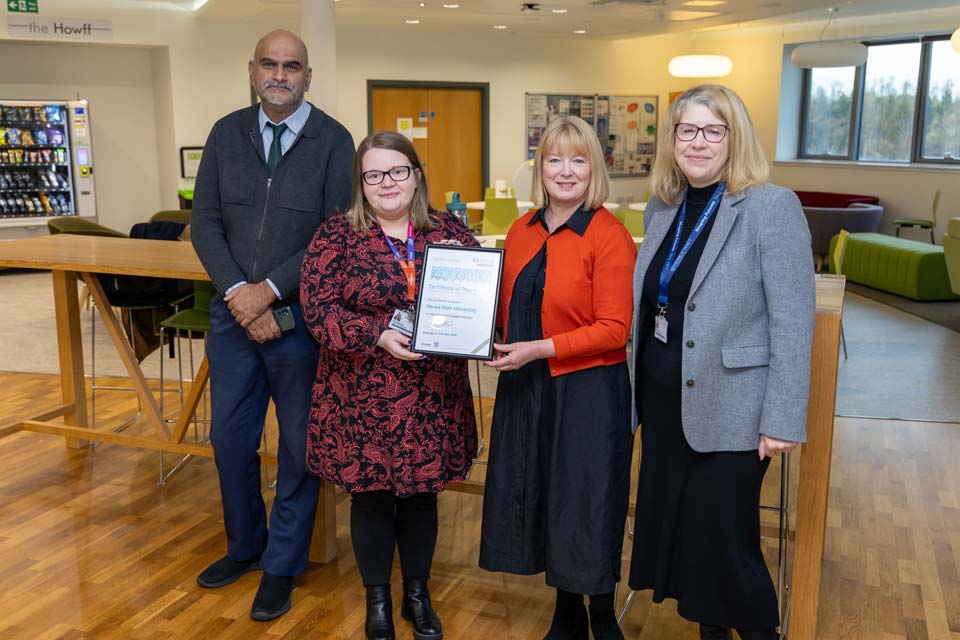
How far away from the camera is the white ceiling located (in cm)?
936

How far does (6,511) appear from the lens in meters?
3.91

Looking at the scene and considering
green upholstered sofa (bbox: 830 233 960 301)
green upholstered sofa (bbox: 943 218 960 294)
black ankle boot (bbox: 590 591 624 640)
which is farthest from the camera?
green upholstered sofa (bbox: 830 233 960 301)

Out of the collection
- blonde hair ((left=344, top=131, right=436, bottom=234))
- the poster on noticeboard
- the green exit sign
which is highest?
the green exit sign

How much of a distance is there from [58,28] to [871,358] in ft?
28.5

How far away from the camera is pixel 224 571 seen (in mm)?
3283

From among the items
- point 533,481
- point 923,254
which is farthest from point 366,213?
point 923,254

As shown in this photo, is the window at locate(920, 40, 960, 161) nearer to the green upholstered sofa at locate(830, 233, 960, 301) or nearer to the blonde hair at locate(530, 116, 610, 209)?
the green upholstered sofa at locate(830, 233, 960, 301)

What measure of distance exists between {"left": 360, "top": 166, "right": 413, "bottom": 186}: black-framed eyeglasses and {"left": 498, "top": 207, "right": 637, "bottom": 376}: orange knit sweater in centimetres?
44

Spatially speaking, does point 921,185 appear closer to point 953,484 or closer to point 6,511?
point 953,484

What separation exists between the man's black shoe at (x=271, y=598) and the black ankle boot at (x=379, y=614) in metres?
0.35

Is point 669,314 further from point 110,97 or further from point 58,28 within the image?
point 110,97

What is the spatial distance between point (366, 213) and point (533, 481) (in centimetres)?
91

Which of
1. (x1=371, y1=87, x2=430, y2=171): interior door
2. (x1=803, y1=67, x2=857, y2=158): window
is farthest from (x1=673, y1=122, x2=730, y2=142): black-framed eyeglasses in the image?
(x1=803, y1=67, x2=857, y2=158): window

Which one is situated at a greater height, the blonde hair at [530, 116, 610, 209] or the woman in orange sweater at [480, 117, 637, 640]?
the blonde hair at [530, 116, 610, 209]
